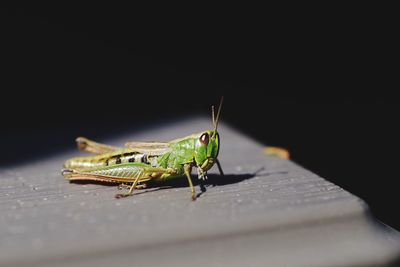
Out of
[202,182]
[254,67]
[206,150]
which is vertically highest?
[254,67]

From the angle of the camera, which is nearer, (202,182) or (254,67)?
(202,182)

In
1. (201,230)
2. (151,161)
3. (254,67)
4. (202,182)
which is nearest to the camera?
(201,230)

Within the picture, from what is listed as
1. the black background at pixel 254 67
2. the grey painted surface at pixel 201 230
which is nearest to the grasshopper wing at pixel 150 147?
the grey painted surface at pixel 201 230

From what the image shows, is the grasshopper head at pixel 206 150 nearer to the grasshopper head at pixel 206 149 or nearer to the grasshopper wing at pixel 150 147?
the grasshopper head at pixel 206 149

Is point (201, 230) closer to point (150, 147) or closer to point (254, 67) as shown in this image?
point (150, 147)

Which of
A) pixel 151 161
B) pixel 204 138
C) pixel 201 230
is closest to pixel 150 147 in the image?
pixel 151 161

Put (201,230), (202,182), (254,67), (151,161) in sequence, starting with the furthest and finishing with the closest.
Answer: (254,67) → (151,161) → (202,182) → (201,230)
